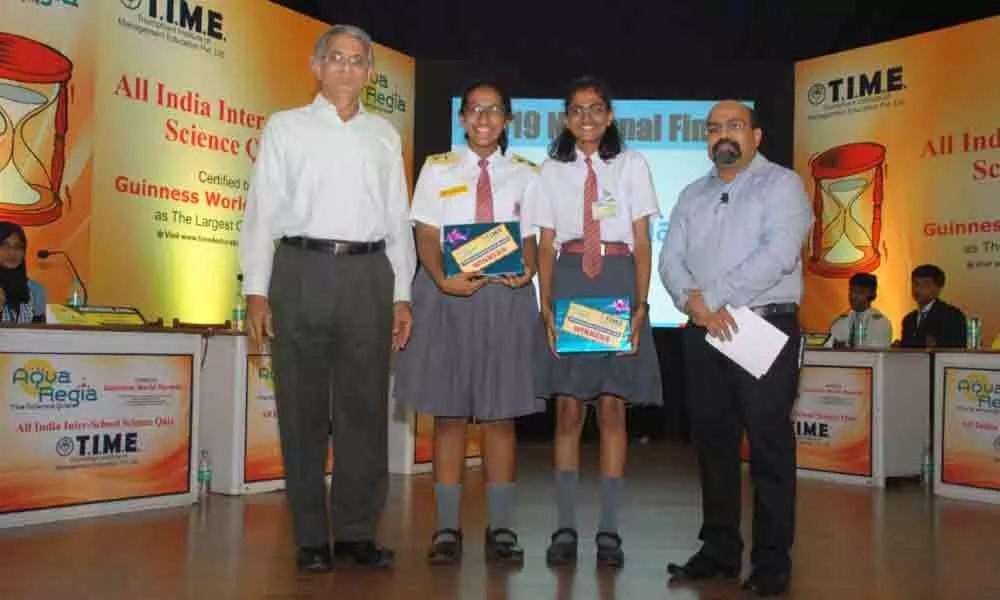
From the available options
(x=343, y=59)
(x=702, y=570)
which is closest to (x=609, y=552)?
(x=702, y=570)

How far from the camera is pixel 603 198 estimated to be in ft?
11.4

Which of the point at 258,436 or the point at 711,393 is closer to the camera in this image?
the point at 711,393

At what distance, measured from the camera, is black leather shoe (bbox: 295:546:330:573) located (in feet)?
10.7

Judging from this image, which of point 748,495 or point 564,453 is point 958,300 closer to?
point 748,495

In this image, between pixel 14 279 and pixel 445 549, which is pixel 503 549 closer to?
pixel 445 549

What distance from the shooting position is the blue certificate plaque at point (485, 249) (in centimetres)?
336

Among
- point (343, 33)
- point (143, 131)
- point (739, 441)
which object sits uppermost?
point (143, 131)

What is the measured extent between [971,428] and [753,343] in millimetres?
3471

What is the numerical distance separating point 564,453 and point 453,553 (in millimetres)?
503

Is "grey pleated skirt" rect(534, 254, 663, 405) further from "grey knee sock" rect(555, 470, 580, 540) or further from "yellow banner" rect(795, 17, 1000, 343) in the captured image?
"yellow banner" rect(795, 17, 1000, 343)

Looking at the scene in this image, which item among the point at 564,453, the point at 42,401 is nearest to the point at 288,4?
the point at 42,401

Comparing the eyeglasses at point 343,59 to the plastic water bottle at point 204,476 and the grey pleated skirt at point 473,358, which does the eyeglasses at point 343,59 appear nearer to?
the grey pleated skirt at point 473,358

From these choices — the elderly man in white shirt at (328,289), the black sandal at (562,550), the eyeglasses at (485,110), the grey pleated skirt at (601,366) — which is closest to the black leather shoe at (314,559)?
the elderly man in white shirt at (328,289)

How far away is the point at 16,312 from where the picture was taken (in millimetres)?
5773
